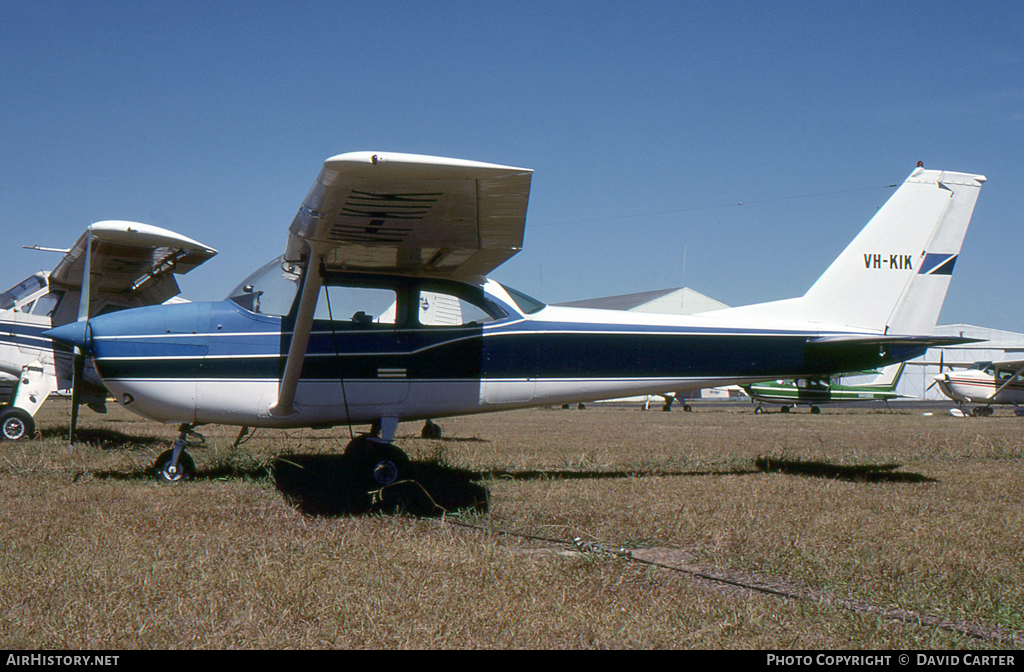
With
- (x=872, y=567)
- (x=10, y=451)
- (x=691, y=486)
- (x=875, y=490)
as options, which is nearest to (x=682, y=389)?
(x=691, y=486)

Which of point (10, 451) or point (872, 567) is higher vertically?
point (872, 567)

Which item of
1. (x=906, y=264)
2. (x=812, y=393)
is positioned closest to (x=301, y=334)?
(x=906, y=264)

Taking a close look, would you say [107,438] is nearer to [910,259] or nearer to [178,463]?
[178,463]

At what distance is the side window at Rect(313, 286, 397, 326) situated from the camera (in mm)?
6398

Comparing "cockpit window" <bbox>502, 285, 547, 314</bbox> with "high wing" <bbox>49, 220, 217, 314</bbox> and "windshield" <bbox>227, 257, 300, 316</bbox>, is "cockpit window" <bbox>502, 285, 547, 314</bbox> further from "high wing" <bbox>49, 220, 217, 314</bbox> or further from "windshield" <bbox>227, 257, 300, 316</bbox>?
"high wing" <bbox>49, 220, 217, 314</bbox>

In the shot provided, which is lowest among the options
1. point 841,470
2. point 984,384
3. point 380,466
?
point 984,384

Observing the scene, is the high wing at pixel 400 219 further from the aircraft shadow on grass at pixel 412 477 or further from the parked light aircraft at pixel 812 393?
the parked light aircraft at pixel 812 393

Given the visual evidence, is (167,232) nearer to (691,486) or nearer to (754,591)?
(691,486)

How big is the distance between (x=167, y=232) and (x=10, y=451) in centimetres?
361

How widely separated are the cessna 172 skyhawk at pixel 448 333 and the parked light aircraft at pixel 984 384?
25.2m

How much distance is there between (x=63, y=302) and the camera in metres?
11.3

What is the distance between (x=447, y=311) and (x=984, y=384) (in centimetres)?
2973

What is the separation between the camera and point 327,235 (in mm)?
4895

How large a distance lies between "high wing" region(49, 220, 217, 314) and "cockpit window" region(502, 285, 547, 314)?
121 inches
